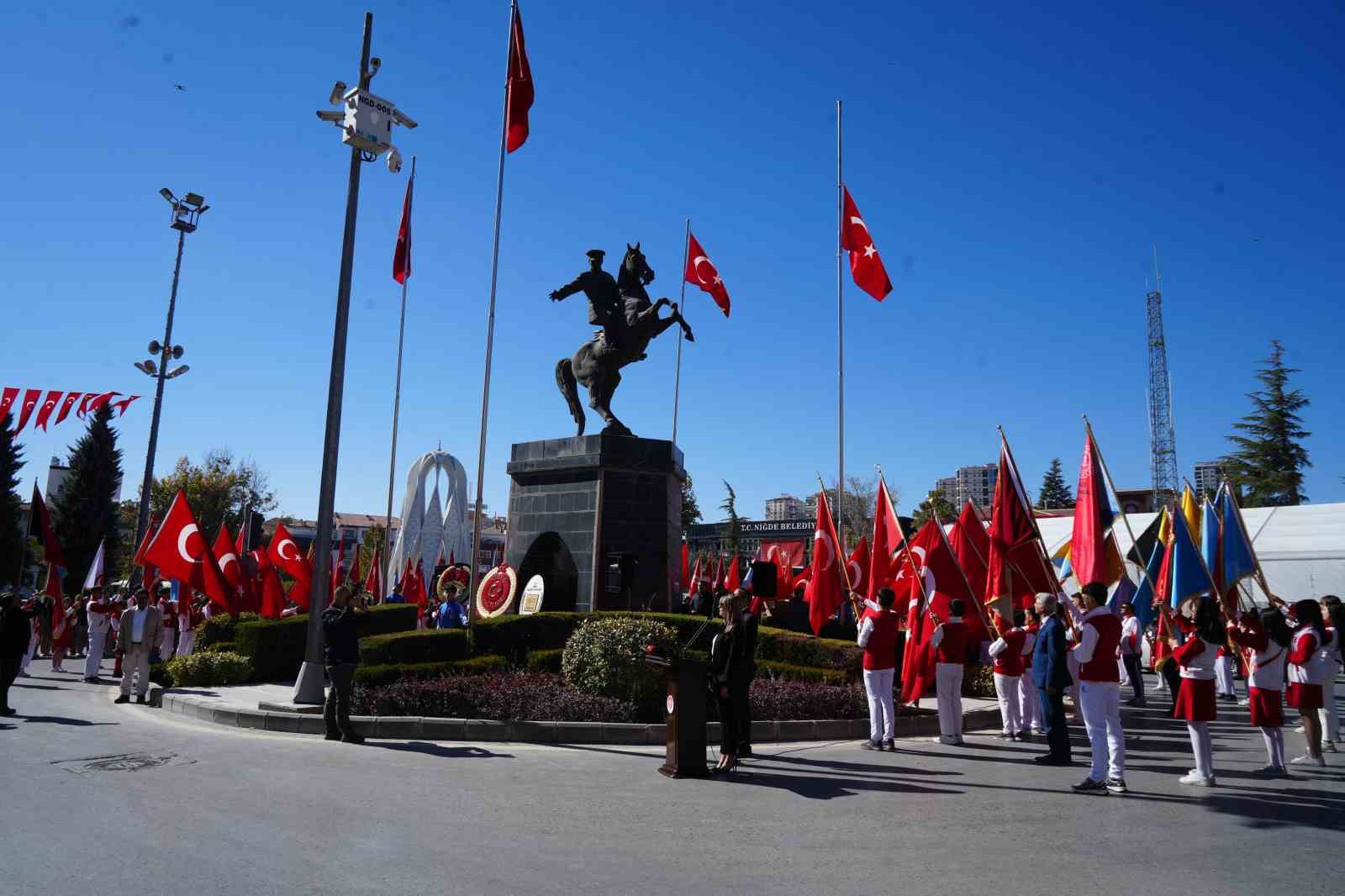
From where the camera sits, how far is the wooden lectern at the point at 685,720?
8.69 m

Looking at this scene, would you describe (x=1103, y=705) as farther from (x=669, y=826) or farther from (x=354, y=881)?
(x=354, y=881)

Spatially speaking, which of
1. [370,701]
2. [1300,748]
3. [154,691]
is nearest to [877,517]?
[1300,748]

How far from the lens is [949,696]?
11477mm

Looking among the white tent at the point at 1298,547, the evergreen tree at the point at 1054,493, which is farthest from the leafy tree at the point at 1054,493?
the white tent at the point at 1298,547

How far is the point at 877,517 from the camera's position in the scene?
14.3 metres

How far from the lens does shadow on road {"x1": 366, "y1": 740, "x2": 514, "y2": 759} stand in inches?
378

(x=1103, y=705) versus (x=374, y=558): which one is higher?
(x=374, y=558)

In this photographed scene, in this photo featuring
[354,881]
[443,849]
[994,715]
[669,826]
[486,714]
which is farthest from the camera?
[994,715]

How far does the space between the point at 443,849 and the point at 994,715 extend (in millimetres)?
10248

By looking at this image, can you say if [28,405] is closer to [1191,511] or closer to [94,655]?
[94,655]

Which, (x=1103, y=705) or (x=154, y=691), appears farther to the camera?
(x=154, y=691)

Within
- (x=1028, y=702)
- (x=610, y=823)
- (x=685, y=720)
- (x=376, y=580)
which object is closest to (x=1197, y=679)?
(x=1028, y=702)

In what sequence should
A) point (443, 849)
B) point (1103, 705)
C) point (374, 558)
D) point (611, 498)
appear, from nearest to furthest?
point (443, 849)
point (1103, 705)
point (611, 498)
point (374, 558)

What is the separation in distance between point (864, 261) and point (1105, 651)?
1401 centimetres
